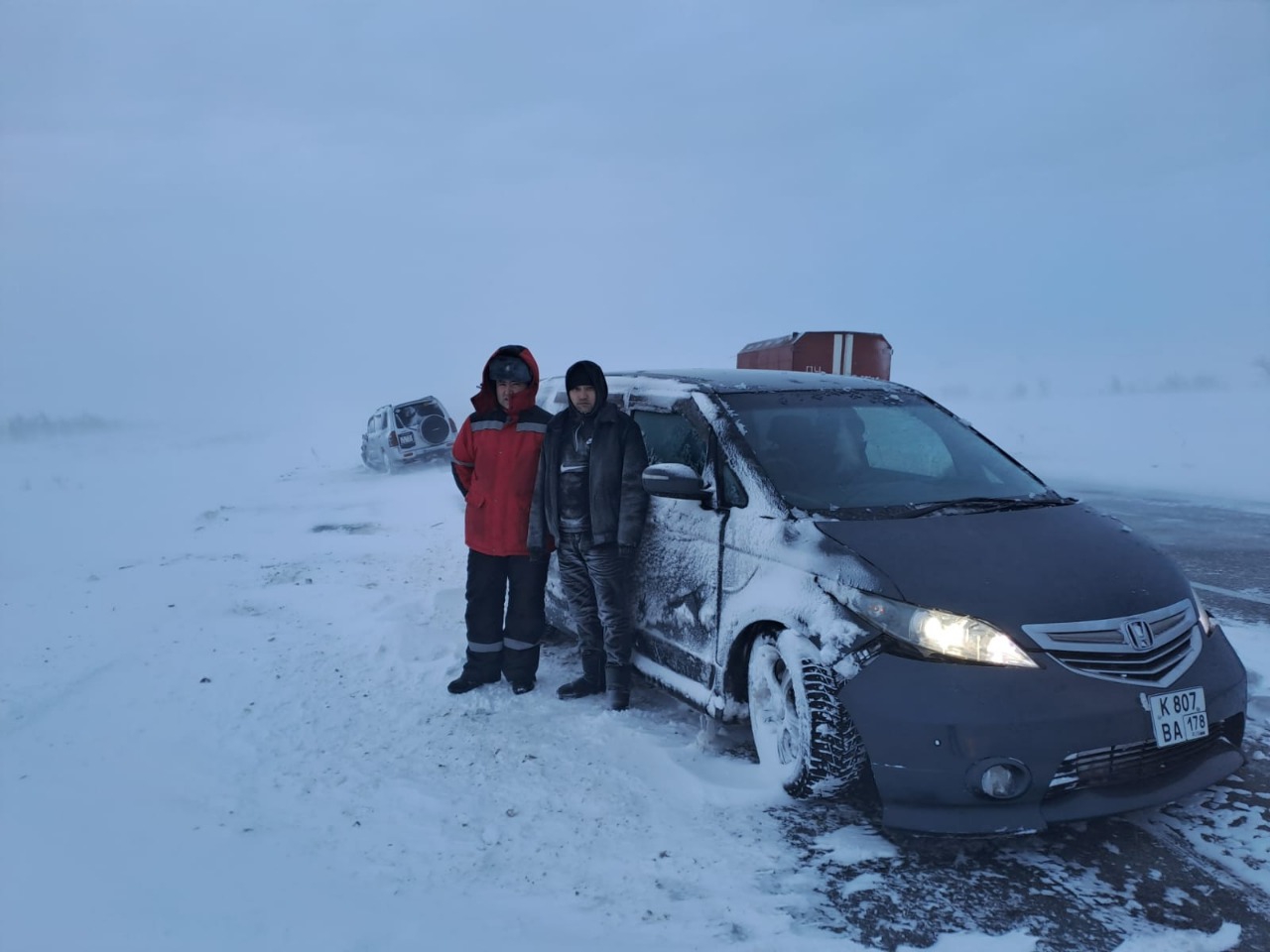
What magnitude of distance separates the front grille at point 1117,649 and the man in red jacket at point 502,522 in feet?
9.11

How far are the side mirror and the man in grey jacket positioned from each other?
45 cm

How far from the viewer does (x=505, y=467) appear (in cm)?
464

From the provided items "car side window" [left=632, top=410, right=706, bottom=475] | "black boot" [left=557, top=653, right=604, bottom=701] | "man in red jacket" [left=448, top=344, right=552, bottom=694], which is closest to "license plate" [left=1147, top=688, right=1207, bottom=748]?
"car side window" [left=632, top=410, right=706, bottom=475]

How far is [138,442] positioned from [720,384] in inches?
1213

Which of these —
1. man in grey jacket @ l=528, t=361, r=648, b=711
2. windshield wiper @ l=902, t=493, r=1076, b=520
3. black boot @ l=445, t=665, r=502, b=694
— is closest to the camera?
windshield wiper @ l=902, t=493, r=1076, b=520

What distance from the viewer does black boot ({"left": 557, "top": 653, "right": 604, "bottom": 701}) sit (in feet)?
15.1

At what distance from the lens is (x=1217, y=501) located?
433 inches

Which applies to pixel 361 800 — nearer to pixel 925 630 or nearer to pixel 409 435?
pixel 925 630

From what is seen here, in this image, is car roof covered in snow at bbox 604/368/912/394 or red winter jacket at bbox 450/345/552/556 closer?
car roof covered in snow at bbox 604/368/912/394

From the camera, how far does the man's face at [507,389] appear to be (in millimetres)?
4625

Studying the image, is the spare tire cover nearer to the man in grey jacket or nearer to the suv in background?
the suv in background

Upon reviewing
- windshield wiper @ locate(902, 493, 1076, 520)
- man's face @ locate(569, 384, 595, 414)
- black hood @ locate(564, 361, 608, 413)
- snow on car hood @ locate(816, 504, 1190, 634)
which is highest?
black hood @ locate(564, 361, 608, 413)

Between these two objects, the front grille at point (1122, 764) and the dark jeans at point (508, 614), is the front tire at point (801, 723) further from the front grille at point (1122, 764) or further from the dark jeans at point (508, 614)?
the dark jeans at point (508, 614)

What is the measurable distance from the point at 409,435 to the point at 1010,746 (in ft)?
53.5
